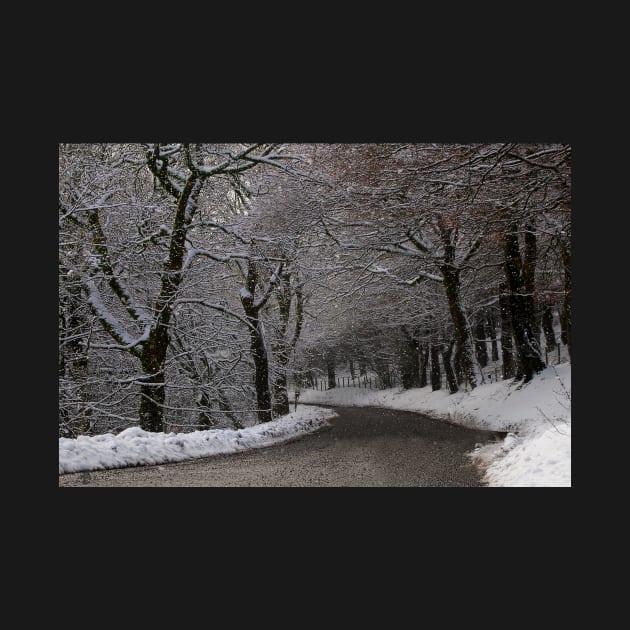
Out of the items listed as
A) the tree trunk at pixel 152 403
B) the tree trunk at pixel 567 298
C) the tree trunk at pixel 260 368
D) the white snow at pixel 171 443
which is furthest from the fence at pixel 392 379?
the tree trunk at pixel 152 403

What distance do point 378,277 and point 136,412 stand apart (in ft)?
10.0

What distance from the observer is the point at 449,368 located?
5.86m

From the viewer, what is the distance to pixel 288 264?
19.2ft

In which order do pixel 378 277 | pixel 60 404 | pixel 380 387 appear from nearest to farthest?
pixel 60 404 < pixel 378 277 < pixel 380 387

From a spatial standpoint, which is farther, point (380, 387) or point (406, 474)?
point (380, 387)

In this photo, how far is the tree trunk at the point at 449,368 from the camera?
5742mm

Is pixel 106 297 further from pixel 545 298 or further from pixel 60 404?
pixel 545 298

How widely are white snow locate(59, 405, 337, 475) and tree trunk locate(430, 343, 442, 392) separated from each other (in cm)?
120

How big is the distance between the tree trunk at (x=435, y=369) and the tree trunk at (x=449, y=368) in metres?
0.10

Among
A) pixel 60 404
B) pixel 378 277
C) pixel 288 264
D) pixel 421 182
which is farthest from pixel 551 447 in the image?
pixel 60 404

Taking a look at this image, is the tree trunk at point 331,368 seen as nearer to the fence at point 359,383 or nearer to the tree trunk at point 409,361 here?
the fence at point 359,383

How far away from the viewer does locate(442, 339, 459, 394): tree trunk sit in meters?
5.74

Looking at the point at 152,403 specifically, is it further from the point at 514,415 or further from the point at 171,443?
the point at 514,415

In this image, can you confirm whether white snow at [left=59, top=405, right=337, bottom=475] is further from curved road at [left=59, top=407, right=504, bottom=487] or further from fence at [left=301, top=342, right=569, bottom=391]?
fence at [left=301, top=342, right=569, bottom=391]
